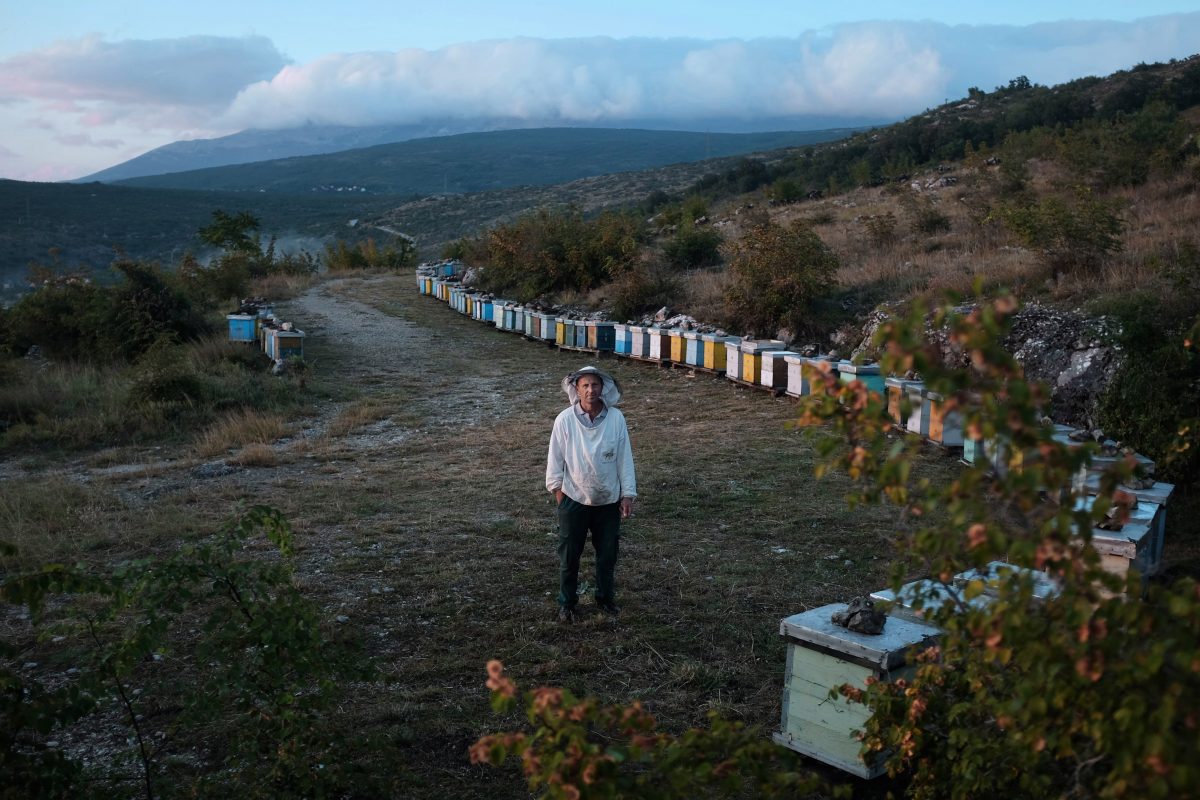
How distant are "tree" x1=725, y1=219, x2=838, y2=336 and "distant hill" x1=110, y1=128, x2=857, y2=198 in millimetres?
108189

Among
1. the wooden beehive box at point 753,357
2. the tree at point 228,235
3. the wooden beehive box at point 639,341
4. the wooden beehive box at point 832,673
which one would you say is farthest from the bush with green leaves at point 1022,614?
the tree at point 228,235

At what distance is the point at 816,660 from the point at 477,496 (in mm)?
4758

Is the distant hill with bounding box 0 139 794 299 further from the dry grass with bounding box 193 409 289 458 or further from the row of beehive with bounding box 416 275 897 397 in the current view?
the dry grass with bounding box 193 409 289 458

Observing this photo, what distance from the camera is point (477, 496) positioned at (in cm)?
827

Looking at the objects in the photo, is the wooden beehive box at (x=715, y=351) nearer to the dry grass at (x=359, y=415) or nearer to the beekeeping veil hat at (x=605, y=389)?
the dry grass at (x=359, y=415)

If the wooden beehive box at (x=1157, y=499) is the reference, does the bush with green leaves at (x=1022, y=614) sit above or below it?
above

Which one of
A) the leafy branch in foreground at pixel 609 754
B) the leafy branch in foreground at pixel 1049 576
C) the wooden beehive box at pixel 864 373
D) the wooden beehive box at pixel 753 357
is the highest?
the leafy branch in foreground at pixel 1049 576

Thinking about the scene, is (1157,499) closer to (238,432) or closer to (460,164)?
(238,432)

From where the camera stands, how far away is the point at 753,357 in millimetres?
12266

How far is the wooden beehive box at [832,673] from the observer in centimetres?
368

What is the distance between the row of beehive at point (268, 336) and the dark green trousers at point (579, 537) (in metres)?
10.0

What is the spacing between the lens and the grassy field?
485 cm

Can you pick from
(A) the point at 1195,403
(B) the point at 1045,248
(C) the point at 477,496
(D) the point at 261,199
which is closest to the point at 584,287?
(B) the point at 1045,248

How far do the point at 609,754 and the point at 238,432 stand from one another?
9751 millimetres
